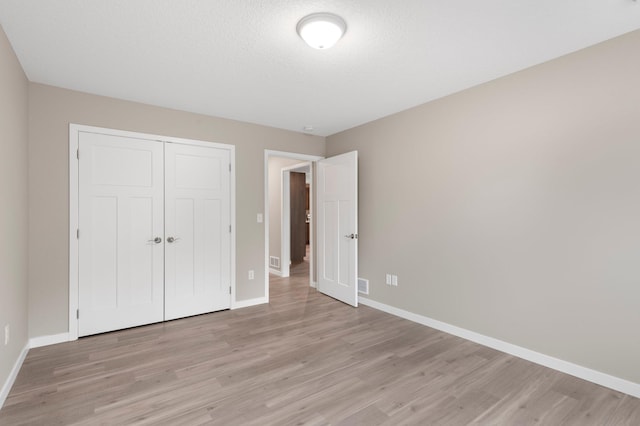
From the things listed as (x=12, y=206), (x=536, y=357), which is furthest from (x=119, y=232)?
(x=536, y=357)

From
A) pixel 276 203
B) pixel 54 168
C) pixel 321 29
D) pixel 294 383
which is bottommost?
pixel 294 383

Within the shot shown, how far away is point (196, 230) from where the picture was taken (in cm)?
371

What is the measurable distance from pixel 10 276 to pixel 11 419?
3.07ft

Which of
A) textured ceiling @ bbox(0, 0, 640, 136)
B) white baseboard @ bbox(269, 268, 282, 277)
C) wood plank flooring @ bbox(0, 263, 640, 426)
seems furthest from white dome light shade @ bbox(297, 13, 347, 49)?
white baseboard @ bbox(269, 268, 282, 277)

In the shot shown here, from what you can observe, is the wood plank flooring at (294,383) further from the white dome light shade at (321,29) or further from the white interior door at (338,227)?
the white dome light shade at (321,29)

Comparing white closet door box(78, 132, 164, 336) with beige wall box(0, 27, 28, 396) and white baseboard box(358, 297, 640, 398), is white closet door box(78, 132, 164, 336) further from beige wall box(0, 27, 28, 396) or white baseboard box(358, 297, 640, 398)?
white baseboard box(358, 297, 640, 398)

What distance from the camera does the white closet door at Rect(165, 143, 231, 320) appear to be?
3.55m

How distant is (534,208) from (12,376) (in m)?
4.22

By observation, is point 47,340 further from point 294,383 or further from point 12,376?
point 294,383

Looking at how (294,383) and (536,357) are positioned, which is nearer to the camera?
(294,383)

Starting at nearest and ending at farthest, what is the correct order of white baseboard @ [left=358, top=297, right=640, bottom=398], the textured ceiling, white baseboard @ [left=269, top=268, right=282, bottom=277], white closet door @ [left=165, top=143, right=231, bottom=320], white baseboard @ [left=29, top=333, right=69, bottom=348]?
the textured ceiling, white baseboard @ [left=358, top=297, right=640, bottom=398], white baseboard @ [left=29, top=333, right=69, bottom=348], white closet door @ [left=165, top=143, right=231, bottom=320], white baseboard @ [left=269, top=268, right=282, bottom=277]

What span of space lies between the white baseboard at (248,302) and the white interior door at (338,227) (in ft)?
3.14

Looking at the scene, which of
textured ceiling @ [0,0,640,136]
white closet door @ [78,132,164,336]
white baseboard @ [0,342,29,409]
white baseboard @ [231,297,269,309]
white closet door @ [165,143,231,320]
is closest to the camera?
textured ceiling @ [0,0,640,136]

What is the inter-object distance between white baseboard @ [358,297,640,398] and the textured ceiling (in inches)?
94.6
